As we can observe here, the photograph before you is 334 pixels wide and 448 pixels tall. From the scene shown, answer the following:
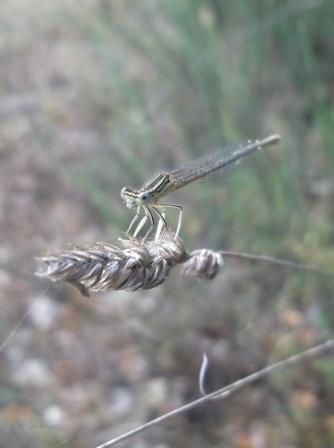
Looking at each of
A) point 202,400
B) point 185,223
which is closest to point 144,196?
point 202,400

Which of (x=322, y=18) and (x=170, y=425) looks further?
(x=322, y=18)

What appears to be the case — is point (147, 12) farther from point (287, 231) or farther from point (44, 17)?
point (287, 231)

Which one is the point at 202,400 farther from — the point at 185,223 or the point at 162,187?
the point at 185,223

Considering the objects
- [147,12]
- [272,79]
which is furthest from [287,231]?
[147,12]

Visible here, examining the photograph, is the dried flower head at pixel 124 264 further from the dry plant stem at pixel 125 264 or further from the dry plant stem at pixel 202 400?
the dry plant stem at pixel 202 400

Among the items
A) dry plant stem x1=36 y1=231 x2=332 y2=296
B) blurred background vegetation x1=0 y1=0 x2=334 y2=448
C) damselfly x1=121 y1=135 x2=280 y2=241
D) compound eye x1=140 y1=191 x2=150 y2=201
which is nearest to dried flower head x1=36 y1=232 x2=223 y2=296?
dry plant stem x1=36 y1=231 x2=332 y2=296

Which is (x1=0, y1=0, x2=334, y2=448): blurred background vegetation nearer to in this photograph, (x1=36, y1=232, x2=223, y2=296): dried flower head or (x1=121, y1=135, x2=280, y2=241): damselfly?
(x1=121, y1=135, x2=280, y2=241): damselfly
